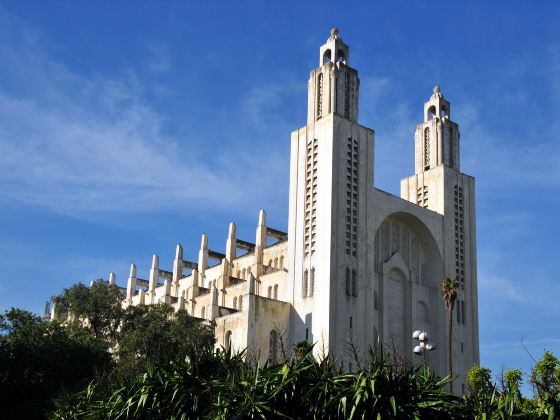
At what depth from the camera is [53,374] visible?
4997 centimetres

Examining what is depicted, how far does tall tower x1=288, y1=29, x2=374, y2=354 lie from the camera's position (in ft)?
Result: 169

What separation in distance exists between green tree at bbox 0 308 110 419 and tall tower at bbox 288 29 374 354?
12562 millimetres

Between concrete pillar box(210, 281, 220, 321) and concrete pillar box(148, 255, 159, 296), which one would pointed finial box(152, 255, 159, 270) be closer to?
concrete pillar box(148, 255, 159, 296)

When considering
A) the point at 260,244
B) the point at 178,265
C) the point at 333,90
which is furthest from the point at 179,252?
the point at 333,90

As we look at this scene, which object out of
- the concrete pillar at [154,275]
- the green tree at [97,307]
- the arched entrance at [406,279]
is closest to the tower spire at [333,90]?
the arched entrance at [406,279]

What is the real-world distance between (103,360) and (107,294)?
11193 mm

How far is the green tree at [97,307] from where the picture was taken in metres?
62.0

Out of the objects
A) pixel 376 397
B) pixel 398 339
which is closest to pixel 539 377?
pixel 376 397

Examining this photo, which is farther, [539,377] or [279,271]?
[279,271]

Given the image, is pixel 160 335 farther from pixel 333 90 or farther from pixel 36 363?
pixel 333 90

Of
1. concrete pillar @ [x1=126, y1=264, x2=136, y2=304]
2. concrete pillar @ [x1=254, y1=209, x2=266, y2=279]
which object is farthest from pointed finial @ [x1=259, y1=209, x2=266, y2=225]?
concrete pillar @ [x1=126, y1=264, x2=136, y2=304]

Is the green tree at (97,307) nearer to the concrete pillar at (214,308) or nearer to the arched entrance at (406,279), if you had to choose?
the concrete pillar at (214,308)

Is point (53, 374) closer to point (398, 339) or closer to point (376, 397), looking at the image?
point (398, 339)

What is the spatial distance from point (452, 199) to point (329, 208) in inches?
540
